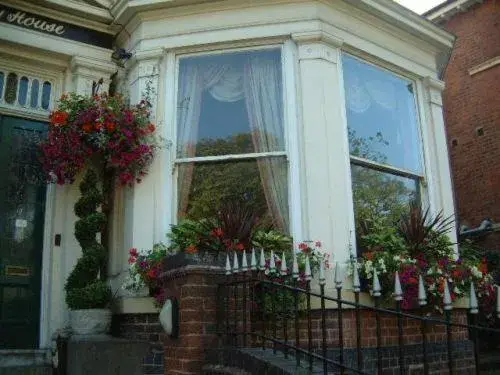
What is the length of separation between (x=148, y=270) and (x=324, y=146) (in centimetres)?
229

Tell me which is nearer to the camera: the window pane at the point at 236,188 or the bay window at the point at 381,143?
the window pane at the point at 236,188

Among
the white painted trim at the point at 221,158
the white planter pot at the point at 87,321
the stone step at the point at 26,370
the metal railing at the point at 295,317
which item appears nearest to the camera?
the metal railing at the point at 295,317

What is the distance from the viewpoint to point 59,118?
609 centimetres

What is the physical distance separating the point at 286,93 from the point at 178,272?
2711 millimetres

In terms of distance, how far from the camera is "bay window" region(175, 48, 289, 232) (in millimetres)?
6336

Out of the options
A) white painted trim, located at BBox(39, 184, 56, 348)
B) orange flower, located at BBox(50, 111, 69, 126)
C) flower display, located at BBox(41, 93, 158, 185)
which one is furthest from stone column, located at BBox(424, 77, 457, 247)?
white painted trim, located at BBox(39, 184, 56, 348)

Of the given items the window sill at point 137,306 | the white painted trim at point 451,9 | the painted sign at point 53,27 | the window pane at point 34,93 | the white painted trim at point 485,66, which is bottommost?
the window sill at point 137,306

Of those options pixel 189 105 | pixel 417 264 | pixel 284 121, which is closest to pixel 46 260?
pixel 189 105

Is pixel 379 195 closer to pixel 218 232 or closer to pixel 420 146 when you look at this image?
pixel 420 146

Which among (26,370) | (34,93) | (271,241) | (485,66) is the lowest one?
(26,370)

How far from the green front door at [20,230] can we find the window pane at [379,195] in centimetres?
362

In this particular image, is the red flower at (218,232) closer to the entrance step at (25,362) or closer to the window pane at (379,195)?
the window pane at (379,195)

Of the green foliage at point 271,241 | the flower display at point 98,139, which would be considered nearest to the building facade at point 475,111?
the green foliage at point 271,241

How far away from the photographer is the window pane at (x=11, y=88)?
6.72m
